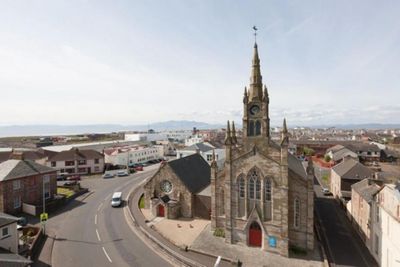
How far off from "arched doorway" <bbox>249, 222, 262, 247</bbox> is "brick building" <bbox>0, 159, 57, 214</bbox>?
3532 cm

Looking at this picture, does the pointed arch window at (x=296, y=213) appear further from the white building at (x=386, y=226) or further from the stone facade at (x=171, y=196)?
the stone facade at (x=171, y=196)

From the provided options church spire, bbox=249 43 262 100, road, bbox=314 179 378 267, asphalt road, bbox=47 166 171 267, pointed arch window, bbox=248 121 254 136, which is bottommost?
road, bbox=314 179 378 267

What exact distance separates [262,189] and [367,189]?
1594 cm

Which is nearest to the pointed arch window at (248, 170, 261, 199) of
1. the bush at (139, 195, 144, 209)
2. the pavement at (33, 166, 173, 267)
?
the pavement at (33, 166, 173, 267)

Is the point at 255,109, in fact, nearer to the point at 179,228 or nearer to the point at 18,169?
the point at 179,228

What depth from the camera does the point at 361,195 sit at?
1227 inches

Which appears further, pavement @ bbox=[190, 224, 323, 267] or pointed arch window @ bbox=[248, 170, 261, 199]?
pointed arch window @ bbox=[248, 170, 261, 199]

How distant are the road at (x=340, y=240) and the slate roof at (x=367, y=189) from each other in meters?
5.89

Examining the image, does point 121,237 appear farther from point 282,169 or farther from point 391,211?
point 391,211

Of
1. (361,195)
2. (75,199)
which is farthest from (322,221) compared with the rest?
(75,199)

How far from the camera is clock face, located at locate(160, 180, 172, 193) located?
3888 cm

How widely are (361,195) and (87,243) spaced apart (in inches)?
1398

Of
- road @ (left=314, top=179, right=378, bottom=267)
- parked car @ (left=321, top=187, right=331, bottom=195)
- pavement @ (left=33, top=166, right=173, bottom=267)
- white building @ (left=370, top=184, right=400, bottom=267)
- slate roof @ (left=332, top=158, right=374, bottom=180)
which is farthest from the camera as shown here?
parked car @ (left=321, top=187, right=331, bottom=195)

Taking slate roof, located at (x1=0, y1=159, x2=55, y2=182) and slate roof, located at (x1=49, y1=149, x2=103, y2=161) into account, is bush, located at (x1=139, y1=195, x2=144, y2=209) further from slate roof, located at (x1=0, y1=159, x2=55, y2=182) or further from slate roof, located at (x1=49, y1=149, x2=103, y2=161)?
slate roof, located at (x1=49, y1=149, x2=103, y2=161)
